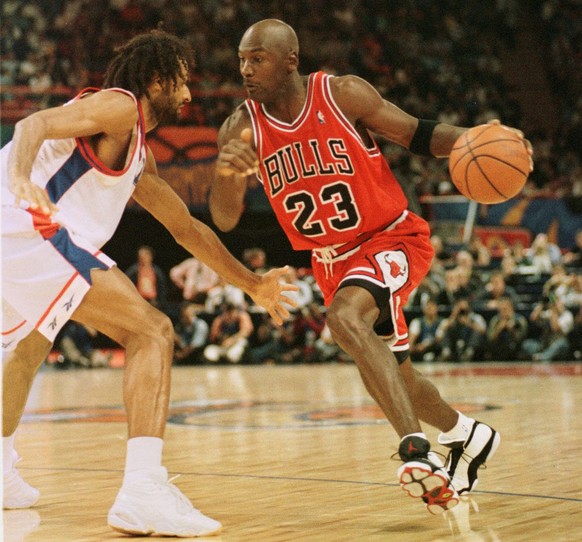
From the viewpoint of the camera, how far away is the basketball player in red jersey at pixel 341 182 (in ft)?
14.9

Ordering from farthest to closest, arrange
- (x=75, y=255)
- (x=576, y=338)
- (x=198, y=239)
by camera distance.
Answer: (x=576, y=338) → (x=198, y=239) → (x=75, y=255)

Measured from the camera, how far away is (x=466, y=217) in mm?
16266

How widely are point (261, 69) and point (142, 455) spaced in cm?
185

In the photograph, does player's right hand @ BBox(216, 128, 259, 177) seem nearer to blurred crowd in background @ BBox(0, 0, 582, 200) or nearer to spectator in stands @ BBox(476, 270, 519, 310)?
spectator in stands @ BBox(476, 270, 519, 310)

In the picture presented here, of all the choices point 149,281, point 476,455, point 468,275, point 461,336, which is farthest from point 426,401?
point 149,281

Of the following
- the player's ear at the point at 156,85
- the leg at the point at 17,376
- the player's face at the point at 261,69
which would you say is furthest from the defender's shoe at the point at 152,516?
the player's face at the point at 261,69

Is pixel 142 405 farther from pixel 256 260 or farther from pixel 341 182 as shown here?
pixel 256 260

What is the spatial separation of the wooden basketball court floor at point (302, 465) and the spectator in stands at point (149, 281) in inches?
176

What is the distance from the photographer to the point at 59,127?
3508 mm

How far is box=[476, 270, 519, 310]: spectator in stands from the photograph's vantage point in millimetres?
13836

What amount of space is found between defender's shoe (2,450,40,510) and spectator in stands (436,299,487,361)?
1008cm

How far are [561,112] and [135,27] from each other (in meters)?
8.58

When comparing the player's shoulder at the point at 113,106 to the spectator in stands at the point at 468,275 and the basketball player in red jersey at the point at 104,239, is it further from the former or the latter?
the spectator in stands at the point at 468,275

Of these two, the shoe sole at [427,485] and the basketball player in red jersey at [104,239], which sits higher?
the basketball player in red jersey at [104,239]
